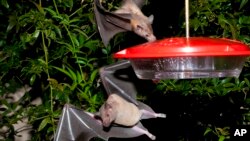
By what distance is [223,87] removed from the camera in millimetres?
1603

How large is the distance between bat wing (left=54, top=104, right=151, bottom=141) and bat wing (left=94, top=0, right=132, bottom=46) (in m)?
0.22

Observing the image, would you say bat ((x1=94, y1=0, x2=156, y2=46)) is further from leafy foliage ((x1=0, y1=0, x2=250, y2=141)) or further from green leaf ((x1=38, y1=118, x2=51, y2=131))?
green leaf ((x1=38, y1=118, x2=51, y2=131))

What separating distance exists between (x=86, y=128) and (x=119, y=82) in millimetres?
155

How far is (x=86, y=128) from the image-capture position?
1243mm

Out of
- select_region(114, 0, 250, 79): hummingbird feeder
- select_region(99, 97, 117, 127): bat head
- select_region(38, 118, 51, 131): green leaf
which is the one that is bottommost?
select_region(38, 118, 51, 131): green leaf

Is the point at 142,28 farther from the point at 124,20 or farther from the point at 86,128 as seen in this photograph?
the point at 86,128

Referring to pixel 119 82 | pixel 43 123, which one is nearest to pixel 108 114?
pixel 119 82

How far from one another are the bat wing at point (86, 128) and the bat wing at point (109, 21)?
22 cm

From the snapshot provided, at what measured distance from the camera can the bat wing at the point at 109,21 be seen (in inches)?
40.5

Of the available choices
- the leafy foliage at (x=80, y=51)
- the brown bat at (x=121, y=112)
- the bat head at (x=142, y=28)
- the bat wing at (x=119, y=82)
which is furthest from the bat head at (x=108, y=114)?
the leafy foliage at (x=80, y=51)

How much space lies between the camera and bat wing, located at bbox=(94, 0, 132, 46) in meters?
1.03

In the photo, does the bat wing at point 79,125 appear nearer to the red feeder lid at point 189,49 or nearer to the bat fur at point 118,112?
the bat fur at point 118,112

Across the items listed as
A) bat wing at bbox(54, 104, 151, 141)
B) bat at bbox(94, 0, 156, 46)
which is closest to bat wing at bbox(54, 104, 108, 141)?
bat wing at bbox(54, 104, 151, 141)

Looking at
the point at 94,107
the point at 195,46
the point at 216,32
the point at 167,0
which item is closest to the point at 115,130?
the point at 94,107
